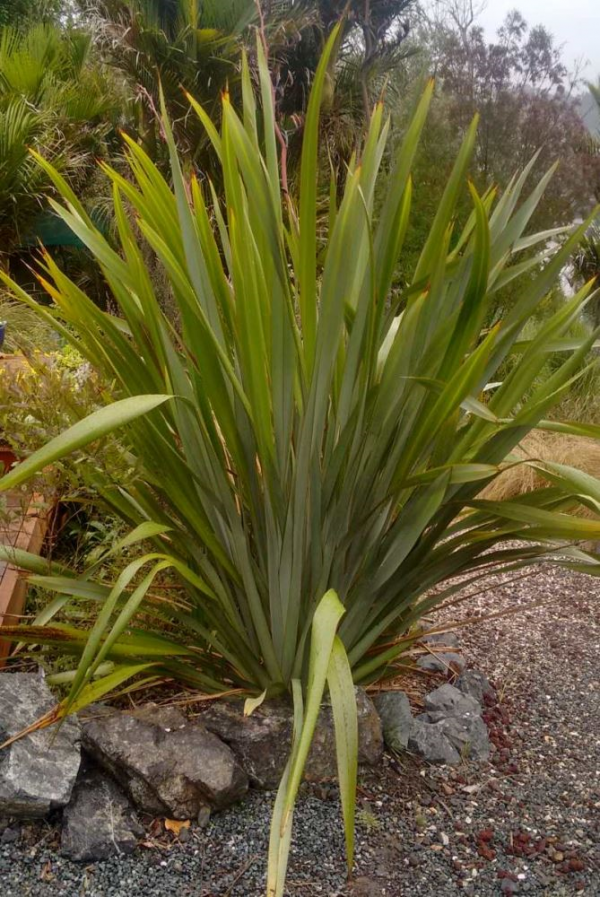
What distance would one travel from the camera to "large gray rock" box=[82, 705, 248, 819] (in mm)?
1922

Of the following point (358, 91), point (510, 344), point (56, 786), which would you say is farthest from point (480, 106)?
point (56, 786)

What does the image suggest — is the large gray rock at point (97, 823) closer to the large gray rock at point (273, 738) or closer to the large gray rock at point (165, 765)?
the large gray rock at point (165, 765)

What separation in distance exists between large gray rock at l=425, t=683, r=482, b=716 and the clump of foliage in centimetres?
25

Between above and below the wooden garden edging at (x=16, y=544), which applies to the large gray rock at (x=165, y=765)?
below

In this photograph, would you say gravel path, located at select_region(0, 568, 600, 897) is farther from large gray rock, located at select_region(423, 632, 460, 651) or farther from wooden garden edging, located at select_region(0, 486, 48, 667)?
wooden garden edging, located at select_region(0, 486, 48, 667)

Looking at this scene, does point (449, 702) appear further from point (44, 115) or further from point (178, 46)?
point (178, 46)

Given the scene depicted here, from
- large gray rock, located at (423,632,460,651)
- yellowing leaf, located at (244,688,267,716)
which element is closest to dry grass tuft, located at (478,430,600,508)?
large gray rock, located at (423,632,460,651)

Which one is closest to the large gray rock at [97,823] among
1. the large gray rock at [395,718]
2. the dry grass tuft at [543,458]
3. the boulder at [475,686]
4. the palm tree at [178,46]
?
the large gray rock at [395,718]

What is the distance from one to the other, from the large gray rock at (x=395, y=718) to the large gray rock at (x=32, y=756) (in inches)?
31.7

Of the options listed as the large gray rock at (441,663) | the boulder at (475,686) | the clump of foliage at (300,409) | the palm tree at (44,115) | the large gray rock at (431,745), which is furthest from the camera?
the palm tree at (44,115)

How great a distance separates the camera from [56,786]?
1851 millimetres

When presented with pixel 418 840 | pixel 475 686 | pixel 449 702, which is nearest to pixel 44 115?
pixel 475 686

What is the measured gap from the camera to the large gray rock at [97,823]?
71.4 inches

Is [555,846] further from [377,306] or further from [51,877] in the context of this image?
[377,306]
